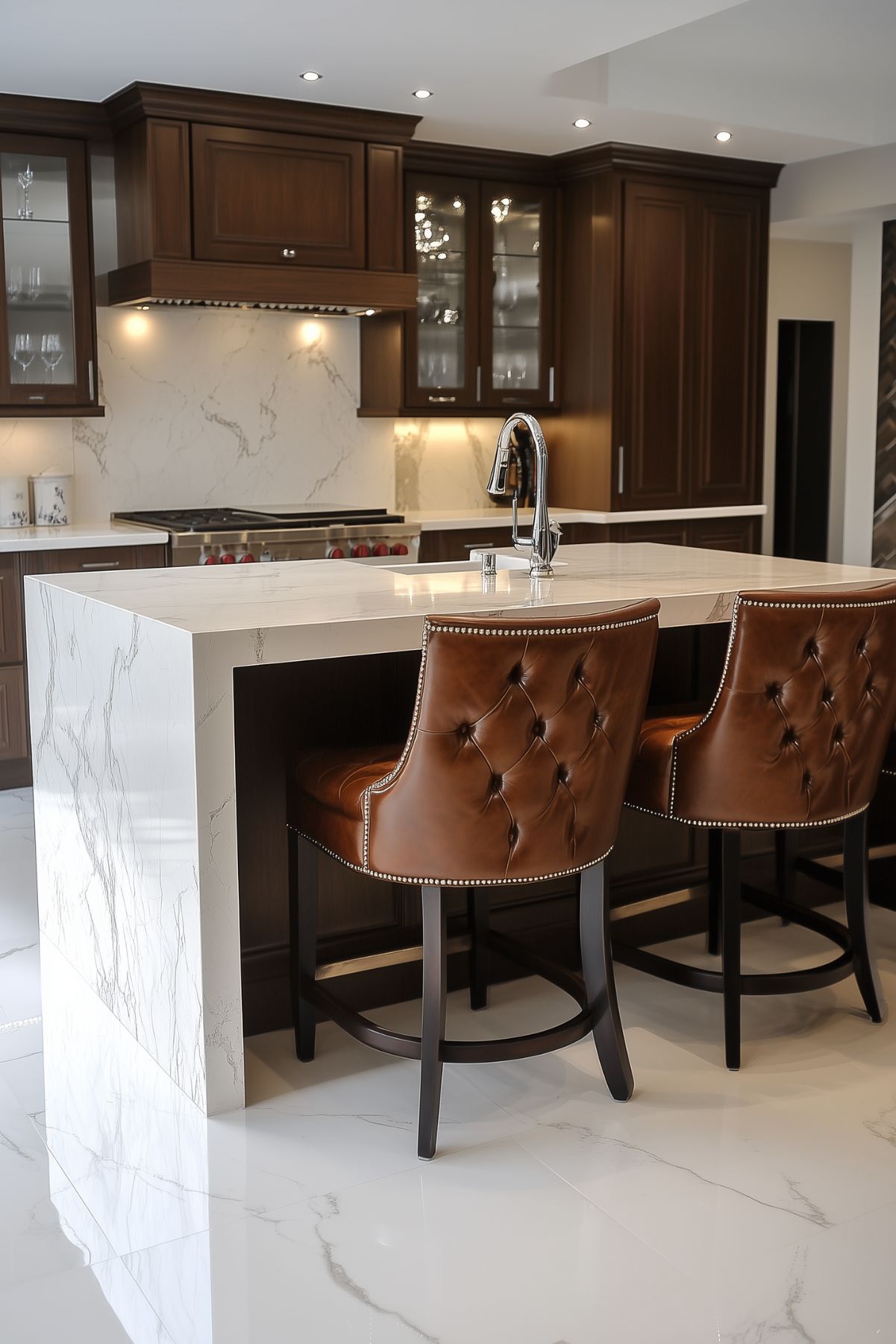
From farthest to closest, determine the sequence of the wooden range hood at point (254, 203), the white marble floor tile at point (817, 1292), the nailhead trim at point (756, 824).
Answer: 1. the wooden range hood at point (254, 203)
2. the nailhead trim at point (756, 824)
3. the white marble floor tile at point (817, 1292)

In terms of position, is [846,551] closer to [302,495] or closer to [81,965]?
[302,495]

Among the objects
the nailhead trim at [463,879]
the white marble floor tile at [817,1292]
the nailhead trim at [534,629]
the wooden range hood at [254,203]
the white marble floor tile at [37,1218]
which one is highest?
the wooden range hood at [254,203]

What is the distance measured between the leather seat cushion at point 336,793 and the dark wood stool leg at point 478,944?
414 mm

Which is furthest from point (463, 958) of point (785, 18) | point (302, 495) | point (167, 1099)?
point (785, 18)

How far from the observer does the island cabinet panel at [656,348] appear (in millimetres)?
6039

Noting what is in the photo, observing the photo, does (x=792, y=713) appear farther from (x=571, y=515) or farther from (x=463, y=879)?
(x=571, y=515)

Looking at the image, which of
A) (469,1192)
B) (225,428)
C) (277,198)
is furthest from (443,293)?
(469,1192)

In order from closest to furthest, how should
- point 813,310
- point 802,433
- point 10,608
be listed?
point 10,608 → point 813,310 → point 802,433

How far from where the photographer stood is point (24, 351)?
4984 millimetres

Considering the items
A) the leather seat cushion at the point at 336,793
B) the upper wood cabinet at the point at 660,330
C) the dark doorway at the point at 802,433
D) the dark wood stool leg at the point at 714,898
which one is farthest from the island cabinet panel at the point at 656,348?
the leather seat cushion at the point at 336,793

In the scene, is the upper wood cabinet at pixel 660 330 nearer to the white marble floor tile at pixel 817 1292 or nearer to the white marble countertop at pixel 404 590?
the white marble countertop at pixel 404 590

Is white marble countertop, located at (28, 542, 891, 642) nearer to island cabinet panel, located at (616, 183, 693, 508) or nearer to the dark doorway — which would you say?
island cabinet panel, located at (616, 183, 693, 508)

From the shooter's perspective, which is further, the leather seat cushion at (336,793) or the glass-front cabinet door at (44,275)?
the glass-front cabinet door at (44,275)

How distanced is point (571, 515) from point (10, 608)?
8.48 ft
